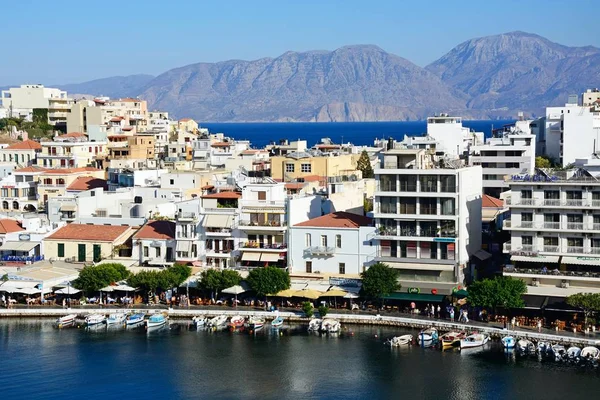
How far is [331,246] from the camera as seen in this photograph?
5447 centimetres

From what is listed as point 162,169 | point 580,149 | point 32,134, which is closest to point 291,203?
point 162,169

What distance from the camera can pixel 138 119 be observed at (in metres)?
123

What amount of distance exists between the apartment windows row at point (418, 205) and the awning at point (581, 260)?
627 cm

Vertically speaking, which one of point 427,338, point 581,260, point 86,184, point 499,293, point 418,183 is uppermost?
point 86,184

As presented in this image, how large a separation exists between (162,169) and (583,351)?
141 feet

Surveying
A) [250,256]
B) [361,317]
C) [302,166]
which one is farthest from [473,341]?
[302,166]

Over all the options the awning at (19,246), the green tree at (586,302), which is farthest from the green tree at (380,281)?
the awning at (19,246)

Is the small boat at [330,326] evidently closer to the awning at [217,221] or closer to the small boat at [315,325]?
the small boat at [315,325]

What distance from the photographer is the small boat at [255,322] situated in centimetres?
5056

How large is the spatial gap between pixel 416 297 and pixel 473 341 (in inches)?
232

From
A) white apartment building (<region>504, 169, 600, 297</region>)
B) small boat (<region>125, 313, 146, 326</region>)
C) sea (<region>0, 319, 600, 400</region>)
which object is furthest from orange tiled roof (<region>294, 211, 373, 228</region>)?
small boat (<region>125, 313, 146, 326</region>)

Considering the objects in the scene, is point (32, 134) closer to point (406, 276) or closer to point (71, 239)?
point (71, 239)

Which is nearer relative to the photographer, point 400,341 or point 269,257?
point 400,341

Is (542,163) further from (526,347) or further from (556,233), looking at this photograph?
(526,347)
